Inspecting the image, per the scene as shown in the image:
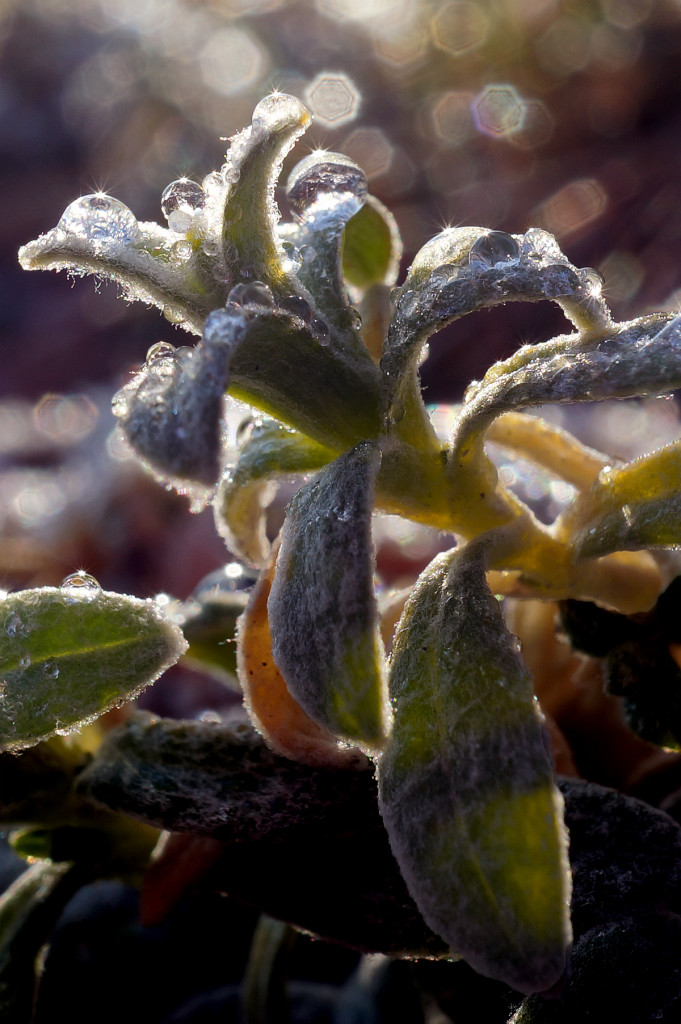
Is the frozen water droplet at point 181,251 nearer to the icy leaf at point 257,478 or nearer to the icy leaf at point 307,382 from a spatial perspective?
the icy leaf at point 307,382

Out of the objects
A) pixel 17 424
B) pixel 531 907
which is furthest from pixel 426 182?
pixel 531 907

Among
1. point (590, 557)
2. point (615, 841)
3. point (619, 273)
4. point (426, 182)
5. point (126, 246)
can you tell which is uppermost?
point (426, 182)

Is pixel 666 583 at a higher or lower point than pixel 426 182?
lower

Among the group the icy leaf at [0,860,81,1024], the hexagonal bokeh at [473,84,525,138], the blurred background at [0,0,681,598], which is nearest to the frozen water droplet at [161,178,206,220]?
the icy leaf at [0,860,81,1024]

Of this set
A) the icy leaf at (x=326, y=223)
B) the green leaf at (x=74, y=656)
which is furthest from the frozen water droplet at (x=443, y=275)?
the green leaf at (x=74, y=656)

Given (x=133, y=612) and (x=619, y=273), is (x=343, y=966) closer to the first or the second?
(x=133, y=612)

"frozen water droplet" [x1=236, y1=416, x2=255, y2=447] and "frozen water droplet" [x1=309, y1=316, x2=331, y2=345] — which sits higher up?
"frozen water droplet" [x1=236, y1=416, x2=255, y2=447]

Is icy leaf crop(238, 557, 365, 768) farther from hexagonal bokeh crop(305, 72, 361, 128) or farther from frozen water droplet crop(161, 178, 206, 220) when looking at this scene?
hexagonal bokeh crop(305, 72, 361, 128)

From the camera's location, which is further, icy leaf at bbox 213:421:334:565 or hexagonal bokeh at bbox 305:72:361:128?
hexagonal bokeh at bbox 305:72:361:128
